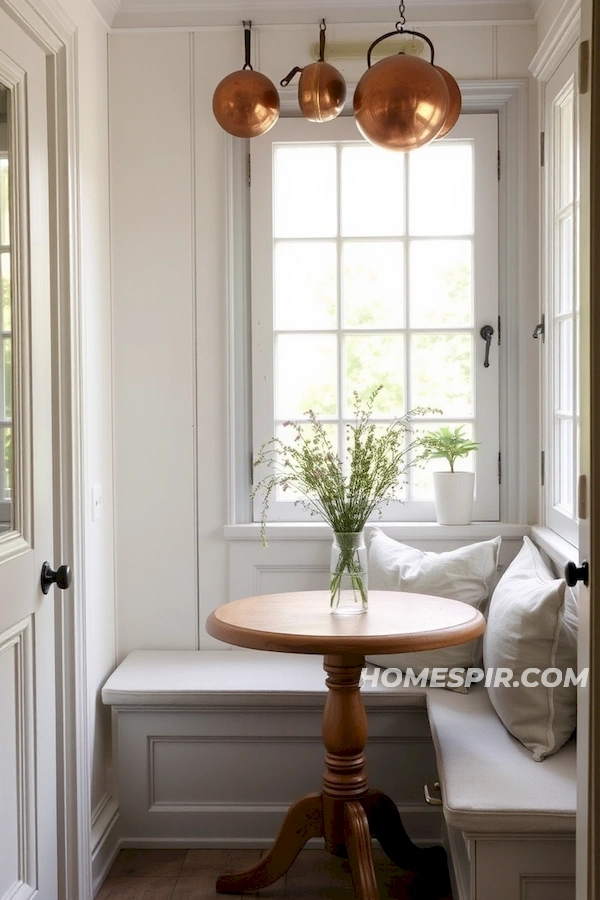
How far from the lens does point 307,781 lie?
10.1 ft

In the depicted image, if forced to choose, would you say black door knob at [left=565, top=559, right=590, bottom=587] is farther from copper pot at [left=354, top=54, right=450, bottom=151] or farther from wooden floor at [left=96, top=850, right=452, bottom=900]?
wooden floor at [left=96, top=850, right=452, bottom=900]

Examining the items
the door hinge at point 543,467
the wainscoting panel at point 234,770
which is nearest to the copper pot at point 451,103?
the door hinge at point 543,467

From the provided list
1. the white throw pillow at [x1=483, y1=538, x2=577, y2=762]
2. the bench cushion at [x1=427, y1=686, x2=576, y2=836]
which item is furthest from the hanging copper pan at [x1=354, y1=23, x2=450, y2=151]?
the bench cushion at [x1=427, y1=686, x2=576, y2=836]

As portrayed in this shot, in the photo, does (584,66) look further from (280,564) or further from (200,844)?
(200,844)

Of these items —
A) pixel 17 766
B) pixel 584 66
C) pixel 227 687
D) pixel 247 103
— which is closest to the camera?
pixel 584 66

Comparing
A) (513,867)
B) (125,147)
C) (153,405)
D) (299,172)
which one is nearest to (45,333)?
(153,405)

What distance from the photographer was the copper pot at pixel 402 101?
89.0 inches

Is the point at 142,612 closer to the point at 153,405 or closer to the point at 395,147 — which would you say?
the point at 153,405

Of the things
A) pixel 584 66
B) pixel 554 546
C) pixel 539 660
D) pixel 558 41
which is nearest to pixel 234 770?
pixel 539 660

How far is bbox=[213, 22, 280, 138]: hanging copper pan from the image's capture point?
275cm

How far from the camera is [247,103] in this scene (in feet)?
9.02

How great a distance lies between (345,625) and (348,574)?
0.59 ft

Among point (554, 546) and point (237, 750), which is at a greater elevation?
point (554, 546)

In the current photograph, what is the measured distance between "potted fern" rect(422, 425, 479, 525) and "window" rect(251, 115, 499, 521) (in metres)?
0.10
